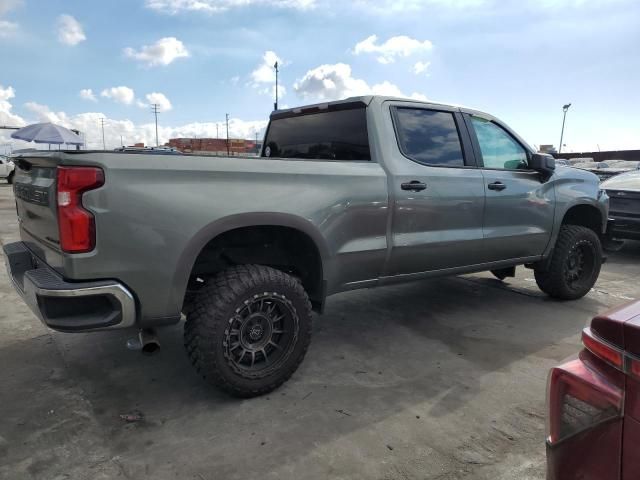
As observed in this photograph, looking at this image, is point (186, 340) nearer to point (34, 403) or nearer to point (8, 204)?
point (34, 403)

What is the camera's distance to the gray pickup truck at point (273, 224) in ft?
7.83

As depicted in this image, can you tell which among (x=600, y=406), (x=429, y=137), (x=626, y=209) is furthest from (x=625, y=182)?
(x=600, y=406)

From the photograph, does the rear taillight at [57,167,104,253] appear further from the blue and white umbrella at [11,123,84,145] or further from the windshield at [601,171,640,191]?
the blue and white umbrella at [11,123,84,145]

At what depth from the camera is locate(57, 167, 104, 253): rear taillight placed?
2312 mm

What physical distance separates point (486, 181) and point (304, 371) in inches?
87.9

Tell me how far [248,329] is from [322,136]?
5.83ft

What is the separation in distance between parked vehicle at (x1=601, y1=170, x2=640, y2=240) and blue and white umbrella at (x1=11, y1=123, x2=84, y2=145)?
74.4 ft

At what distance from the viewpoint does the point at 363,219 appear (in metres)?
3.28

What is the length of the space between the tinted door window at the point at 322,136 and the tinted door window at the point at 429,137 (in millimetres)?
309

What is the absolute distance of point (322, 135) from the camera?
392 centimetres

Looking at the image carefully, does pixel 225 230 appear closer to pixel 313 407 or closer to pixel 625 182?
pixel 313 407

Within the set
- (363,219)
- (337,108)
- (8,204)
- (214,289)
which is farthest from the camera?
(8,204)

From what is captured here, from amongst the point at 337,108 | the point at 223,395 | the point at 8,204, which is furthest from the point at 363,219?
the point at 8,204

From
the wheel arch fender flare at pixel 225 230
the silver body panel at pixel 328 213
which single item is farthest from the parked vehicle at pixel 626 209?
the wheel arch fender flare at pixel 225 230
